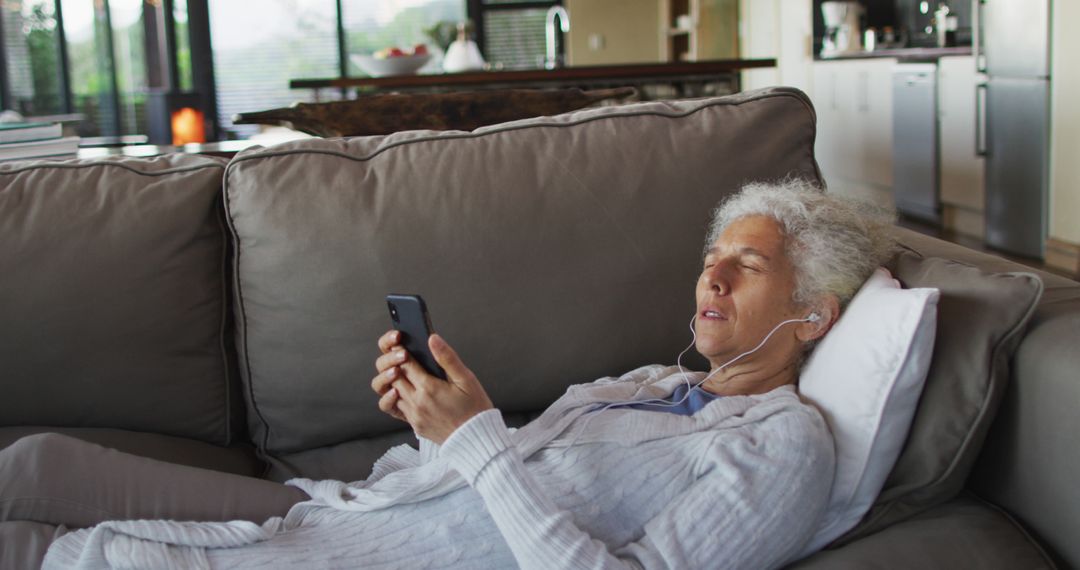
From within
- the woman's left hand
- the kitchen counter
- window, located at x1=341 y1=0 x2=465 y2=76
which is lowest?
the woman's left hand

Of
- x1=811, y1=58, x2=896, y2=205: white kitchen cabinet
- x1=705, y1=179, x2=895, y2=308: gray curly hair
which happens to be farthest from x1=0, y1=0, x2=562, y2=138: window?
x1=705, y1=179, x2=895, y2=308: gray curly hair

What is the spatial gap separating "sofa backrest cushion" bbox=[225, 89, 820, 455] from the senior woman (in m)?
0.10

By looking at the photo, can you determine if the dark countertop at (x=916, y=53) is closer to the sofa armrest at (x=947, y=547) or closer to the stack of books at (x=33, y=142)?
the stack of books at (x=33, y=142)

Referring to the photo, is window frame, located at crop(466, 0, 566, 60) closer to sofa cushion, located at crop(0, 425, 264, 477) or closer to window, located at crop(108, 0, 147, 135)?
window, located at crop(108, 0, 147, 135)

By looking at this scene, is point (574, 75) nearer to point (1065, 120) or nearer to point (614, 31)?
point (1065, 120)

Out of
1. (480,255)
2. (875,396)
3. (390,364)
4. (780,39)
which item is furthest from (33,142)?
(780,39)

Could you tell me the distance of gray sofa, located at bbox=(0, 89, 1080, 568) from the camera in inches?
65.1

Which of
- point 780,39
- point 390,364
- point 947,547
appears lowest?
point 947,547

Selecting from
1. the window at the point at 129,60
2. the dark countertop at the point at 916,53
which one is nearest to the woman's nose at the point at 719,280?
the dark countertop at the point at 916,53

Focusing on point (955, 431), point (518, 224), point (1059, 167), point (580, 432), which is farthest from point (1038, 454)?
point (1059, 167)

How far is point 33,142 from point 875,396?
1750 mm

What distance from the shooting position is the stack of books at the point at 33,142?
2.18m

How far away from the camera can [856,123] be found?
701cm

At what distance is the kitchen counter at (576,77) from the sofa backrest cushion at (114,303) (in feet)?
10.1
